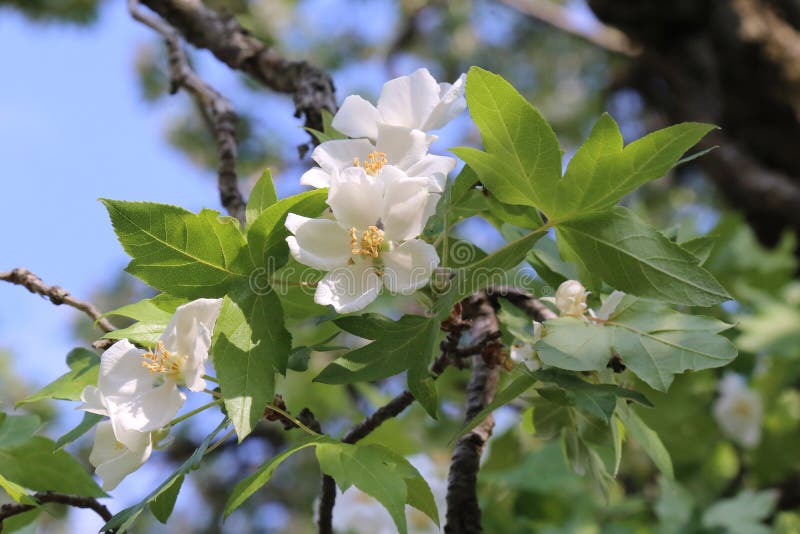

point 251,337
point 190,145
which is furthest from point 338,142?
point 190,145

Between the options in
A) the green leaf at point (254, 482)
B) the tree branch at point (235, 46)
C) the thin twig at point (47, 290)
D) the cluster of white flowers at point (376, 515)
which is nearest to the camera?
the green leaf at point (254, 482)

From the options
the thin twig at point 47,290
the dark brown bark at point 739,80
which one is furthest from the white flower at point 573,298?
the dark brown bark at point 739,80

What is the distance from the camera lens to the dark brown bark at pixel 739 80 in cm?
351

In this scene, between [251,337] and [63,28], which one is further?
[63,28]

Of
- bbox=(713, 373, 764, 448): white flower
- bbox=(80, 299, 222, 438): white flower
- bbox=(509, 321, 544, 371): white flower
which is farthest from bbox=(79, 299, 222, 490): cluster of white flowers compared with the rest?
bbox=(713, 373, 764, 448): white flower

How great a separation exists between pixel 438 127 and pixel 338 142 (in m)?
0.12

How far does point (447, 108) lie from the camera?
95 cm

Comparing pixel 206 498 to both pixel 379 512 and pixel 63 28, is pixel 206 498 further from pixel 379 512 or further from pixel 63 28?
pixel 379 512

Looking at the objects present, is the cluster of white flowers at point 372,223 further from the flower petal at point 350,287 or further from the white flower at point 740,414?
the white flower at point 740,414

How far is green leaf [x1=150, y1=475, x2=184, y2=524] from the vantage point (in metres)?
0.83

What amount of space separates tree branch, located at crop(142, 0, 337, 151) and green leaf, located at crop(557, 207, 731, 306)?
592 mm

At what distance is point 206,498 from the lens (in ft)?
12.9

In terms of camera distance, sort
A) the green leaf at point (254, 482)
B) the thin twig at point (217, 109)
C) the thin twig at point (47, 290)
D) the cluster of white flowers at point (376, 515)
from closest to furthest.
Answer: the green leaf at point (254, 482)
the thin twig at point (47, 290)
the thin twig at point (217, 109)
the cluster of white flowers at point (376, 515)

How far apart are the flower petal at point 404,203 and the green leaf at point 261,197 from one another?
124 millimetres
